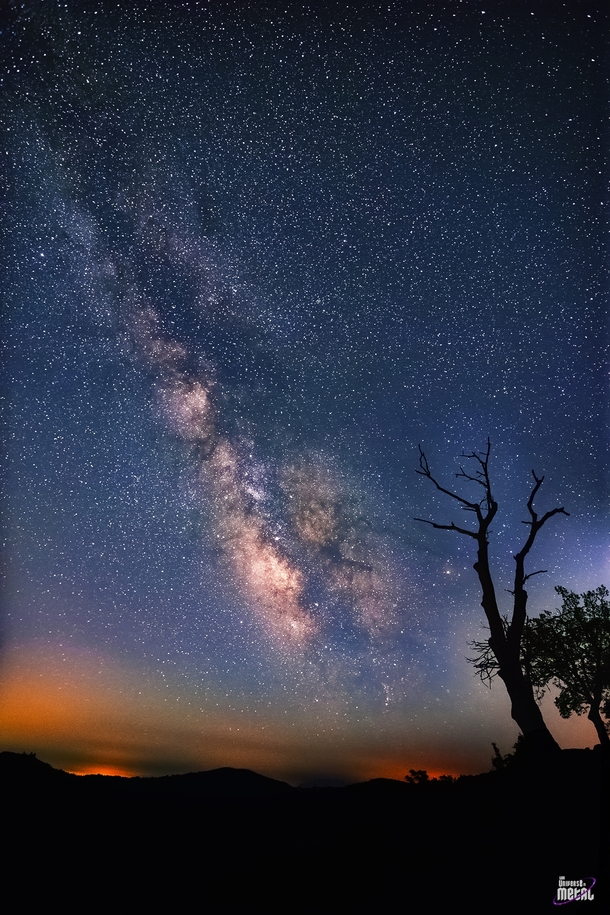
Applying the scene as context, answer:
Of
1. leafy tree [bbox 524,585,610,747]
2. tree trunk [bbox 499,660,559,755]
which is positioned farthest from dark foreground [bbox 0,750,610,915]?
leafy tree [bbox 524,585,610,747]

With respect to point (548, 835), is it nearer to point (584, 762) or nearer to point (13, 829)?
point (584, 762)

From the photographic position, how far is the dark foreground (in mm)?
8281

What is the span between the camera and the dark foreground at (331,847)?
828cm

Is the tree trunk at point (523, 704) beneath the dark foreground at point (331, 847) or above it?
above

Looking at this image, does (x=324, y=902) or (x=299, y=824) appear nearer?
(x=324, y=902)

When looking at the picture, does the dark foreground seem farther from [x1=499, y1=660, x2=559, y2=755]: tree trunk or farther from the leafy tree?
the leafy tree

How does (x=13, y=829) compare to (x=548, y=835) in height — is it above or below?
below

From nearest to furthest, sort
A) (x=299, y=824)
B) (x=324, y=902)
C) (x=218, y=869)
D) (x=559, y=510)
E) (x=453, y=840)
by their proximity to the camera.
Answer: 1. (x=324, y=902)
2. (x=453, y=840)
3. (x=218, y=869)
4. (x=299, y=824)
5. (x=559, y=510)

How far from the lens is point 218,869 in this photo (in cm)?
1090

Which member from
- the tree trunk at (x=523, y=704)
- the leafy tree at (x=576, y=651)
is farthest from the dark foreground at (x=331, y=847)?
the leafy tree at (x=576, y=651)

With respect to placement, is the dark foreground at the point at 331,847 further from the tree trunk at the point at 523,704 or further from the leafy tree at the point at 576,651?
the leafy tree at the point at 576,651

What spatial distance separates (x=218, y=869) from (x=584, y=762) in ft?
26.7

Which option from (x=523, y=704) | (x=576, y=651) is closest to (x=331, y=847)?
(x=523, y=704)

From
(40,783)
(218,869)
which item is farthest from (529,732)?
(40,783)
